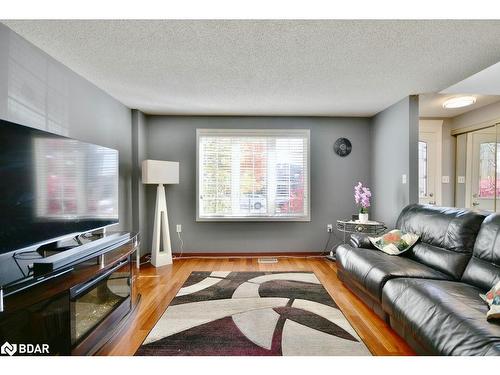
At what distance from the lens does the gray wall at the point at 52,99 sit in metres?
1.93

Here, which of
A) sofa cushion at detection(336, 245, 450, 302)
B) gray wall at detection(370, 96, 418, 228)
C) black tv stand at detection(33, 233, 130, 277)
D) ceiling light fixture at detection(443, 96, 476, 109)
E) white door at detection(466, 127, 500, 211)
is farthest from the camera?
white door at detection(466, 127, 500, 211)

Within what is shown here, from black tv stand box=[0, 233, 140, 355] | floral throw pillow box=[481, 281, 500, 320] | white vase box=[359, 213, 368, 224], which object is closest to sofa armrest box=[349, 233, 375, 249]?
white vase box=[359, 213, 368, 224]

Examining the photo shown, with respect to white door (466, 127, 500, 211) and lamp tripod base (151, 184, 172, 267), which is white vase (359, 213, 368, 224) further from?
lamp tripod base (151, 184, 172, 267)

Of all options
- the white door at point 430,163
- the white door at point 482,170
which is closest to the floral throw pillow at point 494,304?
the white door at point 430,163

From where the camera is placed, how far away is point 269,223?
4305 millimetres

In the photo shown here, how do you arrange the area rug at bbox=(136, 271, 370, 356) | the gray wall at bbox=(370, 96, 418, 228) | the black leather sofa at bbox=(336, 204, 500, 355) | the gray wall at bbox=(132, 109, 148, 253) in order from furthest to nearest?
the gray wall at bbox=(132, 109, 148, 253)
the gray wall at bbox=(370, 96, 418, 228)
the area rug at bbox=(136, 271, 370, 356)
the black leather sofa at bbox=(336, 204, 500, 355)

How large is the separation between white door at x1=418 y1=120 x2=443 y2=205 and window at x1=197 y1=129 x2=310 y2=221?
2077 millimetres

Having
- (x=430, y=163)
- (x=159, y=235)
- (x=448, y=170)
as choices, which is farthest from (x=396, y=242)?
(x=159, y=235)

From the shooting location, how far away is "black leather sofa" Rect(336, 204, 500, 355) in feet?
4.54

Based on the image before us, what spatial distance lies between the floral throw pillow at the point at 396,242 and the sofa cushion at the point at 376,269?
0.08 metres

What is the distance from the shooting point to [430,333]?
1.48 meters

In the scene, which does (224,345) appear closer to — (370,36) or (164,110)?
(370,36)

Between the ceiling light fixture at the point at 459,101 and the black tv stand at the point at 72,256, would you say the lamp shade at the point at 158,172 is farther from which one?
the ceiling light fixture at the point at 459,101

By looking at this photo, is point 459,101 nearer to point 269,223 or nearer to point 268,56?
point 268,56
